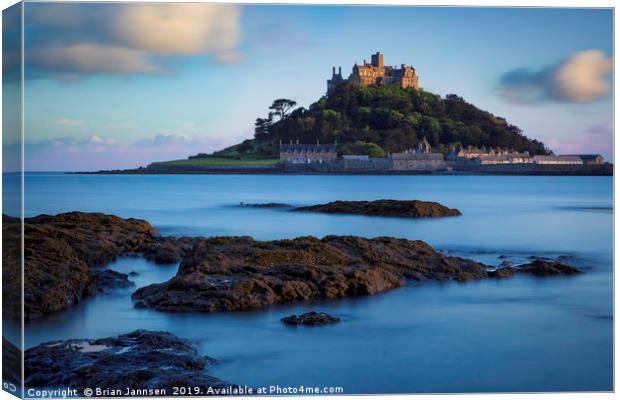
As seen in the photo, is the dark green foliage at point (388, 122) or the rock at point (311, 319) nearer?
the rock at point (311, 319)

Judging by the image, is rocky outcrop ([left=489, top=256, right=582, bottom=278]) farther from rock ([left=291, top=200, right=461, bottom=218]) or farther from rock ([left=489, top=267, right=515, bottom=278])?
rock ([left=291, top=200, right=461, bottom=218])

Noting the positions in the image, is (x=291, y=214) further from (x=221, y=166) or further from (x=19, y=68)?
(x=221, y=166)

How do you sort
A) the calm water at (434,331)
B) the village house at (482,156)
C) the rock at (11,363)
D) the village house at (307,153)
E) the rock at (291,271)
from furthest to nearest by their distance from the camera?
the village house at (307,153)
the village house at (482,156)
the rock at (291,271)
the calm water at (434,331)
the rock at (11,363)

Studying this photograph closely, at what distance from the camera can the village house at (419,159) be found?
550 inches

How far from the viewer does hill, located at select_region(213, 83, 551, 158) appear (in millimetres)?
10906

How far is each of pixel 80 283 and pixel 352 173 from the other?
16423 mm

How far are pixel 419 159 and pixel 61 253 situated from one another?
10.3 meters

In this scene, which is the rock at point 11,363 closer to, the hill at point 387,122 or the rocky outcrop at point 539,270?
the rocky outcrop at point 539,270

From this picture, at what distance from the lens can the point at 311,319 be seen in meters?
4.73

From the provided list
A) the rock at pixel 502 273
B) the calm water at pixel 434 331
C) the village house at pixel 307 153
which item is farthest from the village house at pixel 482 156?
the rock at pixel 502 273

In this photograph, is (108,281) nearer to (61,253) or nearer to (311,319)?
(61,253)

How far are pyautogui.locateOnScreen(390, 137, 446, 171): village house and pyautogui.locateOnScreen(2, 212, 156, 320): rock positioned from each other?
6.34 meters

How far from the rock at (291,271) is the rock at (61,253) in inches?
19.1

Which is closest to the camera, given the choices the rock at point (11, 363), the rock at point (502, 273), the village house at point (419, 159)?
the rock at point (11, 363)
